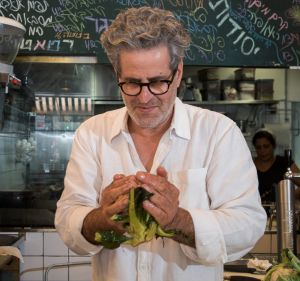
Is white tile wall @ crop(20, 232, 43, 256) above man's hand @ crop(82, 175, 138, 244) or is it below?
below

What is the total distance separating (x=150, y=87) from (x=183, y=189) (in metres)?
0.35

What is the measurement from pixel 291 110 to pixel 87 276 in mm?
2335

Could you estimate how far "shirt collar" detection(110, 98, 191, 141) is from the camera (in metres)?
1.55

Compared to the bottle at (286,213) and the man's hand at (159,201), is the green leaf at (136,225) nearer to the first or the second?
the man's hand at (159,201)

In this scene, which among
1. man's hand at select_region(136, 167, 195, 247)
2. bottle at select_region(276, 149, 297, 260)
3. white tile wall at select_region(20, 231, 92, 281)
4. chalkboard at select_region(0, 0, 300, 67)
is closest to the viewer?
man's hand at select_region(136, 167, 195, 247)

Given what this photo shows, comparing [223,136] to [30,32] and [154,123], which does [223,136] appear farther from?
[30,32]

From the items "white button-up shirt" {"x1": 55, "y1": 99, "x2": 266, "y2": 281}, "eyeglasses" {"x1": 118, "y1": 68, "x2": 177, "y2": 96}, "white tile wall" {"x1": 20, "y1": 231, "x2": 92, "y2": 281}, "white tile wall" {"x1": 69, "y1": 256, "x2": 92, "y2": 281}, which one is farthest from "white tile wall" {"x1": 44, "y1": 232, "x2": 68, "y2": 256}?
"eyeglasses" {"x1": 118, "y1": 68, "x2": 177, "y2": 96}

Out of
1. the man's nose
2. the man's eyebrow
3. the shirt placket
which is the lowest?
the shirt placket

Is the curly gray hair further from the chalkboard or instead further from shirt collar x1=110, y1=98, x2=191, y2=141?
the chalkboard

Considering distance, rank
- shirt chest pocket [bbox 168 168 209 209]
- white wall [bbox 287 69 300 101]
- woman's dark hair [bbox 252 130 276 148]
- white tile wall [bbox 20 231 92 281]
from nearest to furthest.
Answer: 1. shirt chest pocket [bbox 168 168 209 209]
2. white tile wall [bbox 20 231 92 281]
3. woman's dark hair [bbox 252 130 276 148]
4. white wall [bbox 287 69 300 101]

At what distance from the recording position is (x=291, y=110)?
4.35 meters

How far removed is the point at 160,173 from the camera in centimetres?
129

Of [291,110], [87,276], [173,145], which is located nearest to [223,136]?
[173,145]

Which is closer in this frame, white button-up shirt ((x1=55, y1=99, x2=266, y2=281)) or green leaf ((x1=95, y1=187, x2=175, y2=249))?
green leaf ((x1=95, y1=187, x2=175, y2=249))
